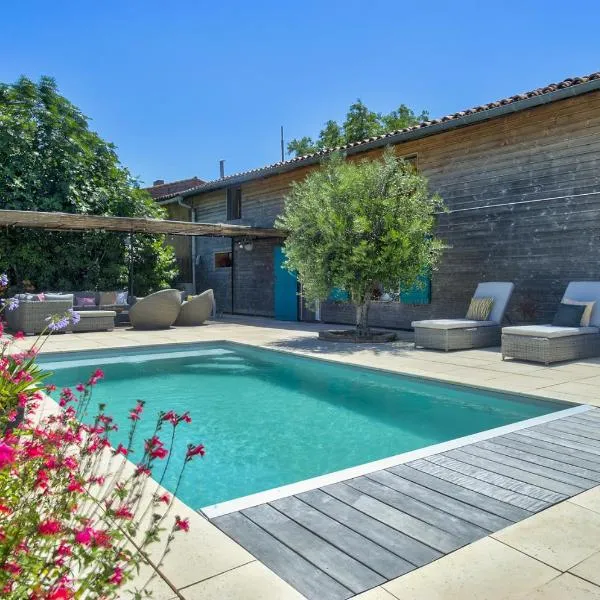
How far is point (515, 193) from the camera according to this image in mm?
8945

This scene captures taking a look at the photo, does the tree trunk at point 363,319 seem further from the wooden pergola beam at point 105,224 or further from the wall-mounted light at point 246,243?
the wall-mounted light at point 246,243

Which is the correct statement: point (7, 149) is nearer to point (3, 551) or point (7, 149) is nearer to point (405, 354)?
point (405, 354)

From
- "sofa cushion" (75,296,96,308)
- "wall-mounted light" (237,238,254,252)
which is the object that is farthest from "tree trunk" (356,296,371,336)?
"sofa cushion" (75,296,96,308)

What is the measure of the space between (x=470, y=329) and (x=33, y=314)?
8.01 m

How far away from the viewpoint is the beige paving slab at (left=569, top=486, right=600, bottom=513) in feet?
8.08

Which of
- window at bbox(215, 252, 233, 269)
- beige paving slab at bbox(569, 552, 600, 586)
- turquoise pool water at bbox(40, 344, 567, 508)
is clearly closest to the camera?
beige paving slab at bbox(569, 552, 600, 586)

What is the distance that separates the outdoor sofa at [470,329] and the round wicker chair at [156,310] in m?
5.43

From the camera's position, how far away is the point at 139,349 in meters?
8.32

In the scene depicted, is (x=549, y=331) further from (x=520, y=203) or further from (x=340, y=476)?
(x=340, y=476)

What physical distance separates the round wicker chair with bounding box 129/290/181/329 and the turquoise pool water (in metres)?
3.06

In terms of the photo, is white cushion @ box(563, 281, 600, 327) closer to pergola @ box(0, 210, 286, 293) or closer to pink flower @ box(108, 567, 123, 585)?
pergola @ box(0, 210, 286, 293)

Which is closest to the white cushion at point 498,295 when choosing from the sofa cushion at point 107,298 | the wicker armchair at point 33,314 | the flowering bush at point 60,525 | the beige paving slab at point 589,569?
the beige paving slab at point 589,569

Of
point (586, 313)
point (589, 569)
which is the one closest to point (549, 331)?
point (586, 313)

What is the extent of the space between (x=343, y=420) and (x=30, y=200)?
1182 cm
